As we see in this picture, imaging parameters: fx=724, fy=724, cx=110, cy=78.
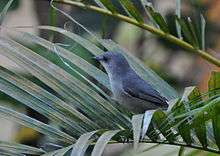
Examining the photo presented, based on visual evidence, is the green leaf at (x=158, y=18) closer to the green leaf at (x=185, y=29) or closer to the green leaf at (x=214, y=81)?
the green leaf at (x=185, y=29)

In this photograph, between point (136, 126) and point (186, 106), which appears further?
point (186, 106)

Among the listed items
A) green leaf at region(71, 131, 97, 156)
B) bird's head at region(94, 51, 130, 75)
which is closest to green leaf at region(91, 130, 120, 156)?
green leaf at region(71, 131, 97, 156)

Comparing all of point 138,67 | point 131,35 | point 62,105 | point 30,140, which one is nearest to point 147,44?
point 131,35

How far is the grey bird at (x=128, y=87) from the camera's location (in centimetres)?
382

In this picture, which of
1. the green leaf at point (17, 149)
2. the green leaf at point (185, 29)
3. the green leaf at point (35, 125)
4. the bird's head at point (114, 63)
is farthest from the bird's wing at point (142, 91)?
the green leaf at point (17, 149)

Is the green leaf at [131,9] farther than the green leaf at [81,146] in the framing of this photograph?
Yes

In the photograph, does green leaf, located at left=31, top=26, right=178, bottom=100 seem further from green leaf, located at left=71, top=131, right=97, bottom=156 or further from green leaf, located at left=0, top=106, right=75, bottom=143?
green leaf, located at left=71, top=131, right=97, bottom=156

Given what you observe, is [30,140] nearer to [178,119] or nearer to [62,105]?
[62,105]

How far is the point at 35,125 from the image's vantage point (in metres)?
2.72

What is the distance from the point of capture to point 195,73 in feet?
21.7

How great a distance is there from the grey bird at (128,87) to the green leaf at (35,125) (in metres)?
1.00

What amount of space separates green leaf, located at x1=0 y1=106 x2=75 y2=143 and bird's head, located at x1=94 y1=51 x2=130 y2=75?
1.38 metres

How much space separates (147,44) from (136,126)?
446 cm

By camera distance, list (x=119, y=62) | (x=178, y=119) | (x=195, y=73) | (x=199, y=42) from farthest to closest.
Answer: (x=195, y=73) < (x=119, y=62) < (x=199, y=42) < (x=178, y=119)
